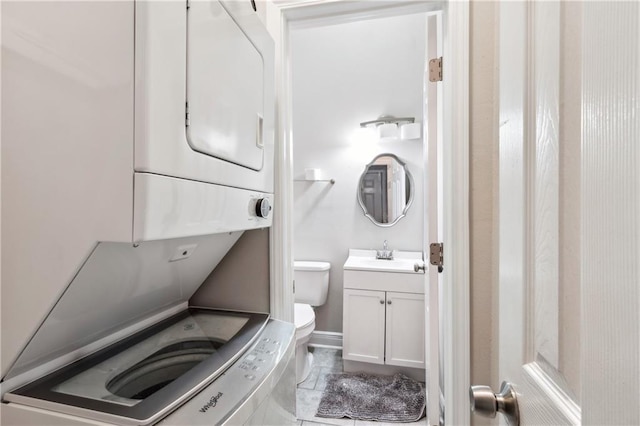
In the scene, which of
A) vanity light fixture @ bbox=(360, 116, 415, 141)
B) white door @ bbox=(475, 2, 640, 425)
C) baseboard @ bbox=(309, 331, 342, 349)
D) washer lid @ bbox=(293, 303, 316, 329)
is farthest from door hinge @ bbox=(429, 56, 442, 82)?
baseboard @ bbox=(309, 331, 342, 349)

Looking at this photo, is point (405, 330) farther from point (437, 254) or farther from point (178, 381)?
point (178, 381)

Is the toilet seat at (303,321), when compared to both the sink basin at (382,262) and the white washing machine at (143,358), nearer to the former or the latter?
the sink basin at (382,262)

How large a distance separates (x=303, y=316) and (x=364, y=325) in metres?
0.51

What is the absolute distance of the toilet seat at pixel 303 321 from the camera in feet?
7.41

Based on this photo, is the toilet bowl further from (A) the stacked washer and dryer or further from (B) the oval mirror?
(A) the stacked washer and dryer

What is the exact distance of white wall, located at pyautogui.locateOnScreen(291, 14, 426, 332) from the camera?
2.31 meters

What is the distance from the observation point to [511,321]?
598 mm

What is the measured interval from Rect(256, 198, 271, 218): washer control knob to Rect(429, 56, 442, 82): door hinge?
92 centimetres

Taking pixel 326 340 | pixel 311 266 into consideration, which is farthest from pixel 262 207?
pixel 326 340

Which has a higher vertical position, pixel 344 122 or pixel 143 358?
pixel 344 122

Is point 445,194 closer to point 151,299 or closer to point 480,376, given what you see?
point 480,376

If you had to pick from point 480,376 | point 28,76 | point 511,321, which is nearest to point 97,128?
point 28,76

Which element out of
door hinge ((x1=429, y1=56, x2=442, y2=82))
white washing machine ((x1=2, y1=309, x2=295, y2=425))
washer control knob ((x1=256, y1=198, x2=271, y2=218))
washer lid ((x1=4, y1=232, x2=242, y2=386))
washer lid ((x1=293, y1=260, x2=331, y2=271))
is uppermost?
door hinge ((x1=429, y1=56, x2=442, y2=82))

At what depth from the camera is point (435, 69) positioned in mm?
1292
